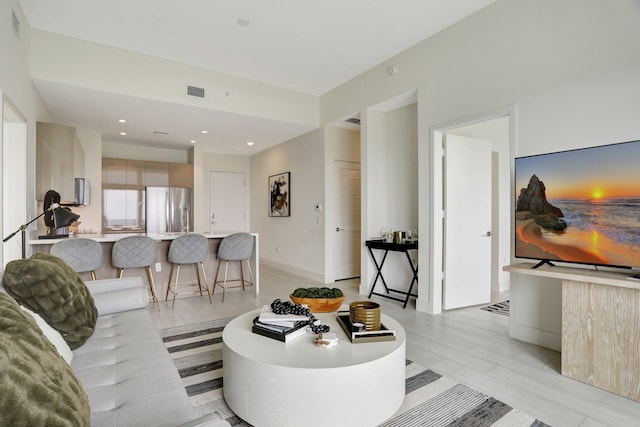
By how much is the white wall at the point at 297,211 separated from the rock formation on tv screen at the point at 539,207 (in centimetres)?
319

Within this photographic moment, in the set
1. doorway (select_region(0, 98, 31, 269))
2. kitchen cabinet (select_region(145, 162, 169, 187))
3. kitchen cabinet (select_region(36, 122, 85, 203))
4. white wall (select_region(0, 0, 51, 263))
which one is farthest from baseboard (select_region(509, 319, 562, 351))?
kitchen cabinet (select_region(145, 162, 169, 187))

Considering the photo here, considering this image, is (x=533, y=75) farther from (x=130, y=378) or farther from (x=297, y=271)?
(x=297, y=271)

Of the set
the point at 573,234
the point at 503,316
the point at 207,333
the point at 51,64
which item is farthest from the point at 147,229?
the point at 573,234

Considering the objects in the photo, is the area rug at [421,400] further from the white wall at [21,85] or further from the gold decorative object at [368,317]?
the white wall at [21,85]

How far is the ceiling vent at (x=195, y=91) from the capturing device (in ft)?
14.5

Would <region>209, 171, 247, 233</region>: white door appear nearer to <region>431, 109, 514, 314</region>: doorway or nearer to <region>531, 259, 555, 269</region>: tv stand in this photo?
<region>431, 109, 514, 314</region>: doorway

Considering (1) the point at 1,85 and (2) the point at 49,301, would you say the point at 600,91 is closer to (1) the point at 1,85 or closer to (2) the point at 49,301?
(2) the point at 49,301

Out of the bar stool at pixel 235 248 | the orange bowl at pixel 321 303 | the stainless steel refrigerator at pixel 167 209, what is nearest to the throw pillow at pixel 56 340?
the orange bowl at pixel 321 303

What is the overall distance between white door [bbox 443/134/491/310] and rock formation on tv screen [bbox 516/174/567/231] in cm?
116

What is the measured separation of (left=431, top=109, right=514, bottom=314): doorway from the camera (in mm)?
3766

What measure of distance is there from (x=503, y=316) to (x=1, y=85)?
5.09m

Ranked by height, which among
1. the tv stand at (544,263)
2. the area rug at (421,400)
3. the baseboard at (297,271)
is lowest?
the area rug at (421,400)

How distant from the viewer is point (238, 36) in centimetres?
371

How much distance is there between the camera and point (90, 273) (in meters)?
3.89
